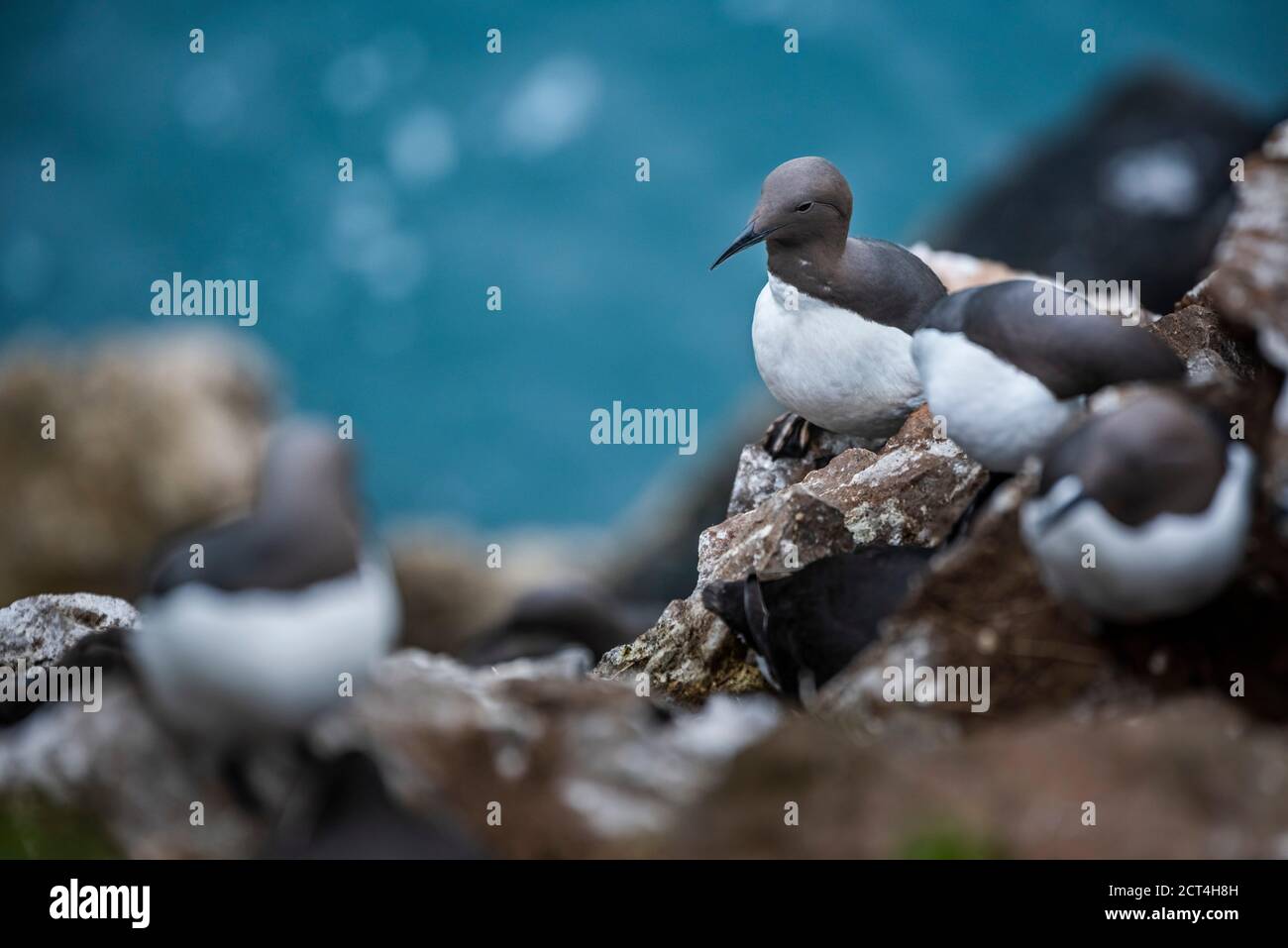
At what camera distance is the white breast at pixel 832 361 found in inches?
310

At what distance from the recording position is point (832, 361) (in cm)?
796

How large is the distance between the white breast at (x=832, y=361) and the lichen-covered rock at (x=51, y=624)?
13.4ft

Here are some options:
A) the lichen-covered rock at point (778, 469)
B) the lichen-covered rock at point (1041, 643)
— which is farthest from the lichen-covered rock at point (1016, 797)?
the lichen-covered rock at point (778, 469)

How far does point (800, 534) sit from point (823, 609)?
1017 millimetres

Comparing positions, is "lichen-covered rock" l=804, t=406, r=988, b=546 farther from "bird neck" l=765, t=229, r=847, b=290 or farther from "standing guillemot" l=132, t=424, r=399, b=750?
"standing guillemot" l=132, t=424, r=399, b=750

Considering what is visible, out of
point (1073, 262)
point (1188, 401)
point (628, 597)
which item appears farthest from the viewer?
point (1073, 262)

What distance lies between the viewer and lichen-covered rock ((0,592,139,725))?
761 cm

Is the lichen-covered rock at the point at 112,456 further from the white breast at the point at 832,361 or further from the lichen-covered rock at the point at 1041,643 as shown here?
the lichen-covered rock at the point at 1041,643

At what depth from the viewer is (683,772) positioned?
16.2 ft

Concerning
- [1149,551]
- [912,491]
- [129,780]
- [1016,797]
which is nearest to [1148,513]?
[1149,551]

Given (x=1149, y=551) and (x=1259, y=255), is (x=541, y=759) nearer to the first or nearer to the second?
(x=1149, y=551)
